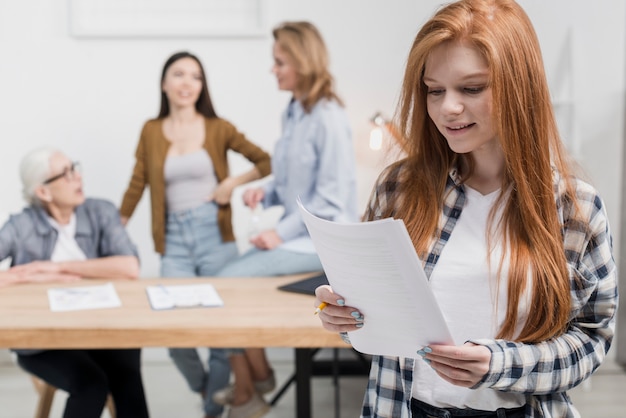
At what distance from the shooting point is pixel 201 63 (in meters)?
3.71

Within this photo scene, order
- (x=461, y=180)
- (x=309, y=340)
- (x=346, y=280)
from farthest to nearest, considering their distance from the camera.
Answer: (x=309, y=340), (x=461, y=180), (x=346, y=280)

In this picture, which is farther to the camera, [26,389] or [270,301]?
[26,389]

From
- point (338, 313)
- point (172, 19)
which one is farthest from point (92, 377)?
point (172, 19)

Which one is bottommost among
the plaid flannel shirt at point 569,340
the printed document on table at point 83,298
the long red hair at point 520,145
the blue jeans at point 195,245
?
the blue jeans at point 195,245

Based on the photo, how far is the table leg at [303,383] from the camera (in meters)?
2.56

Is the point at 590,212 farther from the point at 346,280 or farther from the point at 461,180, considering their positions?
the point at 346,280

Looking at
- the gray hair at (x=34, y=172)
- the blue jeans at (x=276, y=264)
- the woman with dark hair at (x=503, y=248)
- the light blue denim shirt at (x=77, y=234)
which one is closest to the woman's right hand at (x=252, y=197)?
the blue jeans at (x=276, y=264)

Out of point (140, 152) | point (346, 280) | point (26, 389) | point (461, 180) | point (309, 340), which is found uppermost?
point (461, 180)

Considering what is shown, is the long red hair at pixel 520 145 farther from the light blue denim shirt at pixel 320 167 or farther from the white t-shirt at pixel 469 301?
the light blue denim shirt at pixel 320 167

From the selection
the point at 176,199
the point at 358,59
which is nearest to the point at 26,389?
the point at 176,199

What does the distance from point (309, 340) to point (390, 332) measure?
1.06 m

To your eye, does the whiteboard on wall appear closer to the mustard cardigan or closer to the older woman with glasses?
the mustard cardigan

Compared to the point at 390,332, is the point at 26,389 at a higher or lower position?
lower

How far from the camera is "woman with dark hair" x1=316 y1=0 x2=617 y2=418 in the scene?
118 cm
